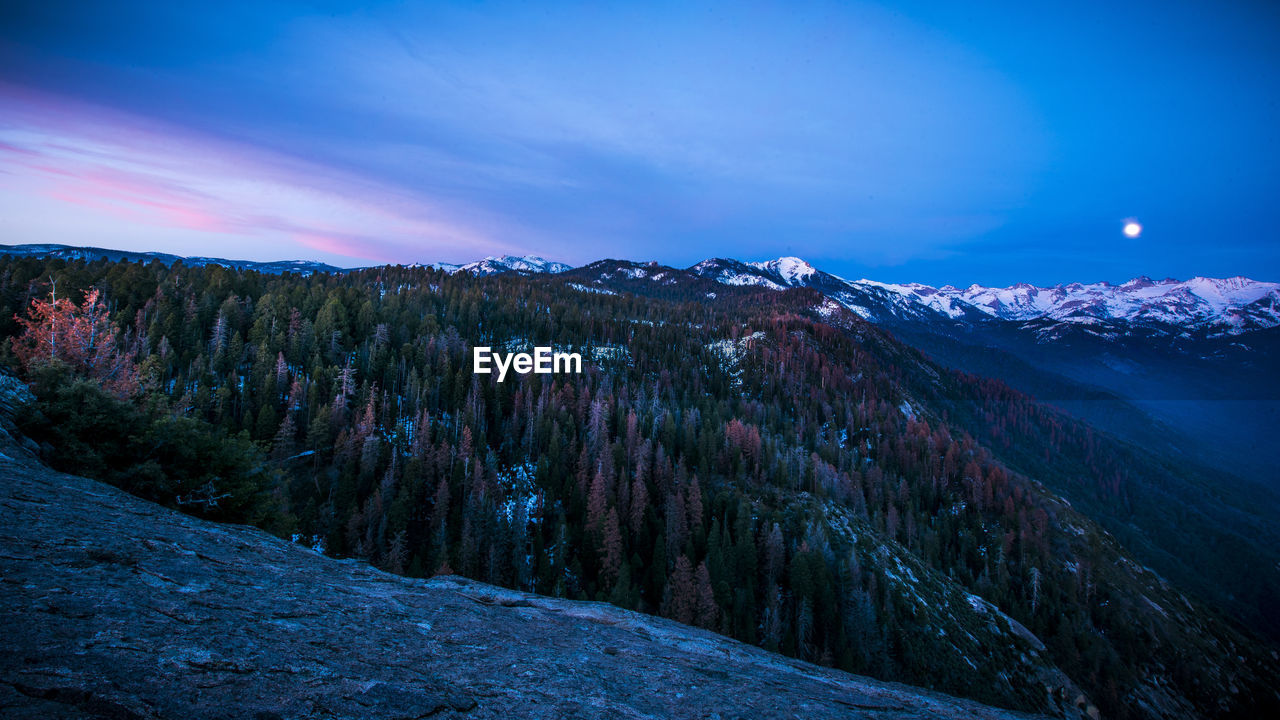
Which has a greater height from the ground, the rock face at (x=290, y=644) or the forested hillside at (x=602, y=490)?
the rock face at (x=290, y=644)

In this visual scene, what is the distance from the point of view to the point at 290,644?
6.41 metres

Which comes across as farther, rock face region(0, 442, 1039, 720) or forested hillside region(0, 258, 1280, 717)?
forested hillside region(0, 258, 1280, 717)

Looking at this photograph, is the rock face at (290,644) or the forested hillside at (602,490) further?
the forested hillside at (602,490)

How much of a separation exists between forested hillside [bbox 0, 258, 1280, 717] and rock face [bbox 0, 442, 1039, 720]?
890 centimetres

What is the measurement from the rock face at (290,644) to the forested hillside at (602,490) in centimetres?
890

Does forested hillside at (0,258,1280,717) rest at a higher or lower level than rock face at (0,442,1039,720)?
lower

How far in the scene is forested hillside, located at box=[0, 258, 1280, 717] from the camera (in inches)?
866

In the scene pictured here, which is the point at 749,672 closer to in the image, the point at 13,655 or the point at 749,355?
the point at 13,655

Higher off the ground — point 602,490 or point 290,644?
point 290,644

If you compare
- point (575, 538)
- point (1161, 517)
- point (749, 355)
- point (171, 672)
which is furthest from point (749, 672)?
point (1161, 517)

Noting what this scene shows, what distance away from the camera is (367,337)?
107 m

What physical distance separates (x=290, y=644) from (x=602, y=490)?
5793 centimetres

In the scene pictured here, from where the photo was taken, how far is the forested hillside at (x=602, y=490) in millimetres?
22000

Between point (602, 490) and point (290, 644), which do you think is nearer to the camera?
point (290, 644)
